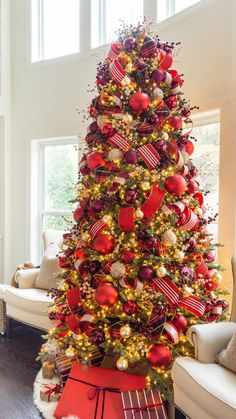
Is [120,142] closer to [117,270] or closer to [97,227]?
[97,227]

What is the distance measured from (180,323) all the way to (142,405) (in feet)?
1.67

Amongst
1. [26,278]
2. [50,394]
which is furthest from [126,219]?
[26,278]

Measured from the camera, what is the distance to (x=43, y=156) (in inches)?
200

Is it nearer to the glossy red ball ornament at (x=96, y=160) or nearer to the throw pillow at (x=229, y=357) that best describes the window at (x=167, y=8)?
the glossy red ball ornament at (x=96, y=160)

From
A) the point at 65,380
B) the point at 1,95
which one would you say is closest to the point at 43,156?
the point at 1,95

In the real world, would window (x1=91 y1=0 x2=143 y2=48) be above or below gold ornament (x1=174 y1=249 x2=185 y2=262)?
above

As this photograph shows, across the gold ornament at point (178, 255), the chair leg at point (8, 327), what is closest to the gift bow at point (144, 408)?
the gold ornament at point (178, 255)

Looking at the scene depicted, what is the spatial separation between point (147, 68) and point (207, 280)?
4.81 ft

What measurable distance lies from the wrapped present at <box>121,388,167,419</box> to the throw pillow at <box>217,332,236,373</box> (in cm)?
45

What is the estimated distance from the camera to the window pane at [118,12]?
4098 millimetres

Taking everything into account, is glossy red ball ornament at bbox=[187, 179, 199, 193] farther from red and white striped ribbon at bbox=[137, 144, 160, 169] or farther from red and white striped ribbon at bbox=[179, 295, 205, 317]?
red and white striped ribbon at bbox=[179, 295, 205, 317]

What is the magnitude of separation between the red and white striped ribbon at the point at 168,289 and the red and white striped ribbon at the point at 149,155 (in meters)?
0.72

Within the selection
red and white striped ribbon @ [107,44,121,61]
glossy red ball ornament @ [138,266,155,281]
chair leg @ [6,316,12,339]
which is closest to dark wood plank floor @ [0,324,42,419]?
chair leg @ [6,316,12,339]

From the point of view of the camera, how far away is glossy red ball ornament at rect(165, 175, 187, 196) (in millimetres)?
2363
